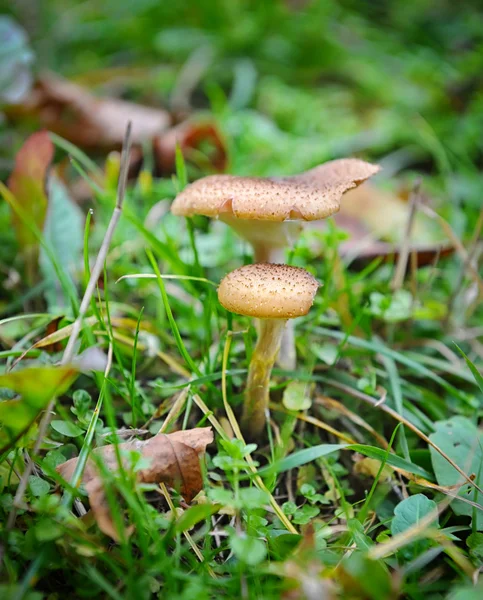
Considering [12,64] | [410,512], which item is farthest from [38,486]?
[12,64]

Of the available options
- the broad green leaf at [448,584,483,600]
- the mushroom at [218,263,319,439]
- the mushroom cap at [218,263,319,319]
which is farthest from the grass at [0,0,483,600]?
the mushroom cap at [218,263,319,319]

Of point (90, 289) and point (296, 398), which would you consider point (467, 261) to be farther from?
point (90, 289)

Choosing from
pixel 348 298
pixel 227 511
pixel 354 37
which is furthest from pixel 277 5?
pixel 227 511

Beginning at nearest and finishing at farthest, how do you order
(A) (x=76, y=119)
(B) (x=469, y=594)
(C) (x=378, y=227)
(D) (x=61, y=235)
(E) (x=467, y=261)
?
(B) (x=469, y=594) → (E) (x=467, y=261) → (D) (x=61, y=235) → (C) (x=378, y=227) → (A) (x=76, y=119)

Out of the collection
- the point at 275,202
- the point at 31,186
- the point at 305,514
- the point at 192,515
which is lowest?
the point at 305,514

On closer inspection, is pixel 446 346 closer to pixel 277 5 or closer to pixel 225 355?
pixel 225 355

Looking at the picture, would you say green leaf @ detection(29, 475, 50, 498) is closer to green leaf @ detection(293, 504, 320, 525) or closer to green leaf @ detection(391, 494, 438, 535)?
green leaf @ detection(293, 504, 320, 525)

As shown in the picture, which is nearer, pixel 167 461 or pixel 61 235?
pixel 167 461
